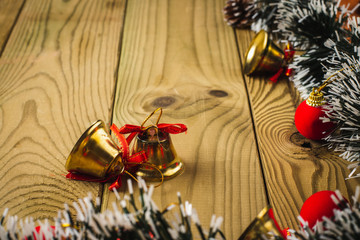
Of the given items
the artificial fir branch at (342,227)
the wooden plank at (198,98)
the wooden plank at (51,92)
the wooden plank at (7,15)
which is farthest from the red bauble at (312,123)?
the wooden plank at (7,15)

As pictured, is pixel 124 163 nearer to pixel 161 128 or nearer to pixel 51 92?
pixel 161 128

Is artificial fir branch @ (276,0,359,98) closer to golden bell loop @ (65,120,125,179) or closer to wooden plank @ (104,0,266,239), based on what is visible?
wooden plank @ (104,0,266,239)

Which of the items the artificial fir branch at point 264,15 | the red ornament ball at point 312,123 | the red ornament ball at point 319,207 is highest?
the artificial fir branch at point 264,15

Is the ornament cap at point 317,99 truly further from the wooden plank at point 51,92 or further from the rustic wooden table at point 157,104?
the wooden plank at point 51,92

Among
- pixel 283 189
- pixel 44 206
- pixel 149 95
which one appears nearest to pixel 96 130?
pixel 44 206

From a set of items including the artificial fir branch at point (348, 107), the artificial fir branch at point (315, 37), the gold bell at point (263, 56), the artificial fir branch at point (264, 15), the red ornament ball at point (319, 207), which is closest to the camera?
the red ornament ball at point (319, 207)

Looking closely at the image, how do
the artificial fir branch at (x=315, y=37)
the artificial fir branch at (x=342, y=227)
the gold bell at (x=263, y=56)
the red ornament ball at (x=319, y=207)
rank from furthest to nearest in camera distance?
the gold bell at (x=263, y=56)
the artificial fir branch at (x=315, y=37)
the red ornament ball at (x=319, y=207)
the artificial fir branch at (x=342, y=227)
